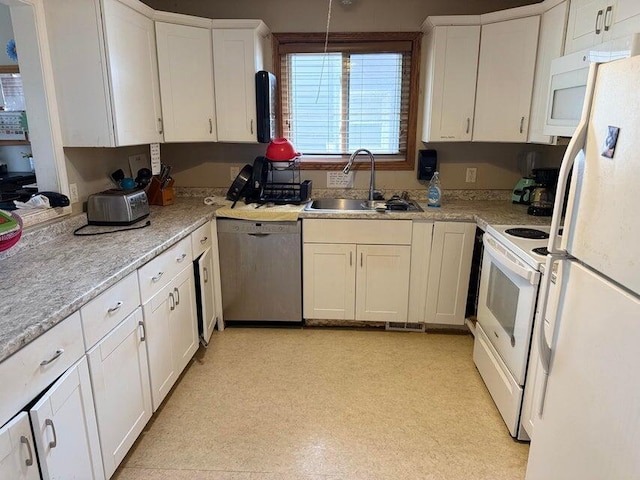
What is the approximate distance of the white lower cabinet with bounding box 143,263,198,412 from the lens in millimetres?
1954

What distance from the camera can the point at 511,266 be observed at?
1911 millimetres

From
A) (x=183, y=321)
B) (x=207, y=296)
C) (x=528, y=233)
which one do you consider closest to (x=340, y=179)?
(x=207, y=296)

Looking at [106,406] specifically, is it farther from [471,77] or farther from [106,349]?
[471,77]

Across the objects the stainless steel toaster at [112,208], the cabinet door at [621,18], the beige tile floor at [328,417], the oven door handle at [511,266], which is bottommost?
the beige tile floor at [328,417]

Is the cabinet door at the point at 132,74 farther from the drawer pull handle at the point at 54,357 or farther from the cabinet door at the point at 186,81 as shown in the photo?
the drawer pull handle at the point at 54,357

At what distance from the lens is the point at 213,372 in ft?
8.20

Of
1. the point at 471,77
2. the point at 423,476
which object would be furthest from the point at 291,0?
the point at 423,476

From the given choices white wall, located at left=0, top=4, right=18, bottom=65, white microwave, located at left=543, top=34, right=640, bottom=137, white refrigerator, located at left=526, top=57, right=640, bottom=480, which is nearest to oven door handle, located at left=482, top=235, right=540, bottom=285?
white refrigerator, located at left=526, top=57, right=640, bottom=480

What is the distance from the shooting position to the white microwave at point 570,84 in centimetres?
187

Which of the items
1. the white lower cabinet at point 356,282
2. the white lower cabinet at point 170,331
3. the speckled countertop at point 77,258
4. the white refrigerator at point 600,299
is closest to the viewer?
the white refrigerator at point 600,299

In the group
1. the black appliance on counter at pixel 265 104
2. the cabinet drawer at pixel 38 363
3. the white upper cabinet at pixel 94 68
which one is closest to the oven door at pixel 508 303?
the black appliance on counter at pixel 265 104

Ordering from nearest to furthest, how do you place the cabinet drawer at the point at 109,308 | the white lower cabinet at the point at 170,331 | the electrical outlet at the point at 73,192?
the cabinet drawer at the point at 109,308 → the white lower cabinet at the point at 170,331 → the electrical outlet at the point at 73,192

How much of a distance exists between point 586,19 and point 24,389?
2.82 m

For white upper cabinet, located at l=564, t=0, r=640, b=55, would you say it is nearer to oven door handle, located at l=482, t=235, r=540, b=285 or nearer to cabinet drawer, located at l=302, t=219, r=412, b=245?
oven door handle, located at l=482, t=235, r=540, b=285
